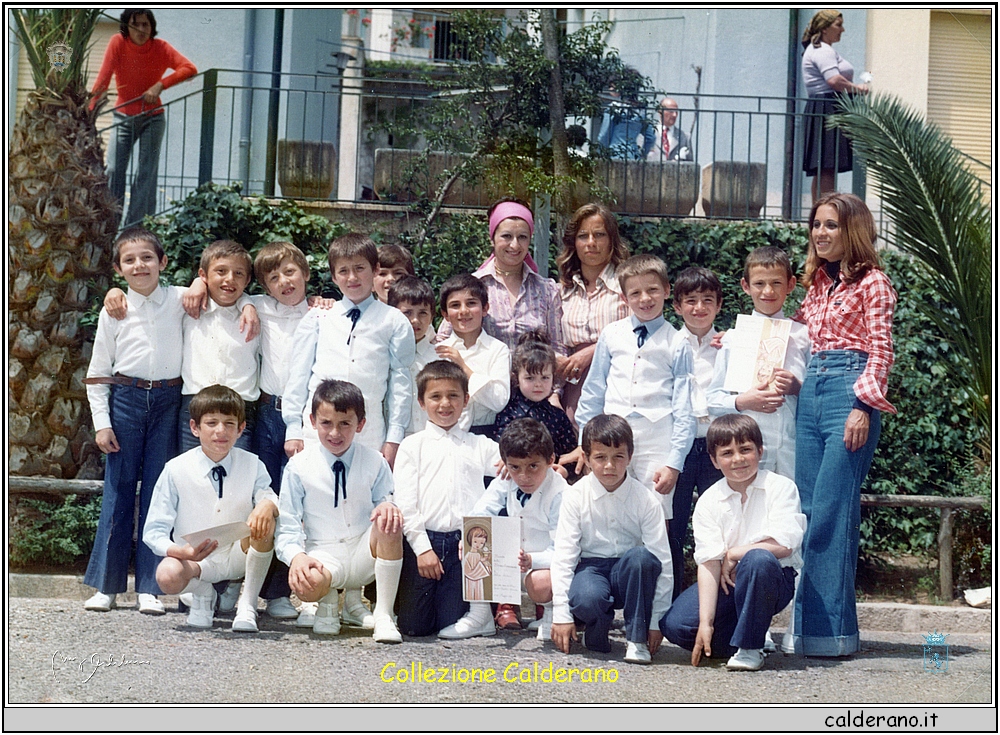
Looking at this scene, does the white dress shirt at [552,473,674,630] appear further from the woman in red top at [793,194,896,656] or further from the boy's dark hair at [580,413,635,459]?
the woman in red top at [793,194,896,656]

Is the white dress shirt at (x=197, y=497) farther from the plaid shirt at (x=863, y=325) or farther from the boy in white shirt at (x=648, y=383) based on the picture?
the plaid shirt at (x=863, y=325)

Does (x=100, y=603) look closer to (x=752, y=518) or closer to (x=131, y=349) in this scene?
(x=131, y=349)

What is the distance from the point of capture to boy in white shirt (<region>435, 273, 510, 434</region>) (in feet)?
14.5

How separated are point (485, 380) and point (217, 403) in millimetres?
1033

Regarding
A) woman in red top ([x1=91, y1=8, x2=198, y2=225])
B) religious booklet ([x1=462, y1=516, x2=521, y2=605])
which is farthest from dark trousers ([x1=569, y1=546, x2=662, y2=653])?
woman in red top ([x1=91, y1=8, x2=198, y2=225])

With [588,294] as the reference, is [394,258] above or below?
above

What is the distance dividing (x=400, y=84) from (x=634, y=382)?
2178mm

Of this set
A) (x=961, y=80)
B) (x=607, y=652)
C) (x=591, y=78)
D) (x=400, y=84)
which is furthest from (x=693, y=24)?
(x=607, y=652)

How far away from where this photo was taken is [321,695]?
3.70 metres

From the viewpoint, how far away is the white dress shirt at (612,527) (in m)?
4.03

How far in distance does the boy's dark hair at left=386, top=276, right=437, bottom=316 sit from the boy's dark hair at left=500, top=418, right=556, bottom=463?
2.33ft

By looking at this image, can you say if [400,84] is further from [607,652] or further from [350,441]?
[607,652]

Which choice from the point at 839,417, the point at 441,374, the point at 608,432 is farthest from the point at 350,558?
the point at 839,417

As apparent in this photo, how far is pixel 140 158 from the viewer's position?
5.35m
